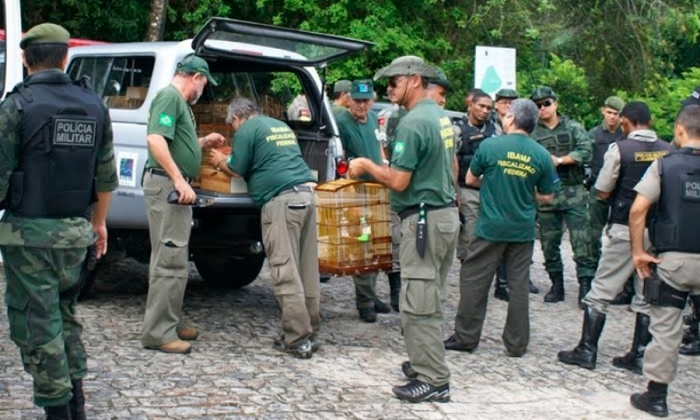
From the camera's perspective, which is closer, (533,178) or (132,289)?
(533,178)

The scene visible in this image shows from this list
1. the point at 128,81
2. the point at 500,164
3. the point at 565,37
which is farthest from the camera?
the point at 565,37

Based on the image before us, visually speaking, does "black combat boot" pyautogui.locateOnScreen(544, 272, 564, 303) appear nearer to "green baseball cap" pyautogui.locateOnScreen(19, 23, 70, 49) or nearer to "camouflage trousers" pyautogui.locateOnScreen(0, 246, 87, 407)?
"camouflage trousers" pyautogui.locateOnScreen(0, 246, 87, 407)

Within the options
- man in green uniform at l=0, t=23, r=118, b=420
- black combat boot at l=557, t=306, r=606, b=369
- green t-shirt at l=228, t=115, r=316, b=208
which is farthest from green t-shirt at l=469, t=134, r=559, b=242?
man in green uniform at l=0, t=23, r=118, b=420

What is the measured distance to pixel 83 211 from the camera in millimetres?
4957

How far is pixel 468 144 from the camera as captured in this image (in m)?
8.99

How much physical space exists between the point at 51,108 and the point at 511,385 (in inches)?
128

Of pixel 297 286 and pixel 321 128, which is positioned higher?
pixel 321 128

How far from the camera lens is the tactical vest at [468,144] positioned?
29.4 ft

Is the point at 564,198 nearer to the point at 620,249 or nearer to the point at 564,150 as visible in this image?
the point at 564,150

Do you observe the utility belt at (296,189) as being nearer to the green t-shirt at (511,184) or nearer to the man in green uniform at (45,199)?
the green t-shirt at (511,184)

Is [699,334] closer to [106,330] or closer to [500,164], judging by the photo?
[500,164]

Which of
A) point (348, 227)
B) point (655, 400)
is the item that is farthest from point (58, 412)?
point (655, 400)

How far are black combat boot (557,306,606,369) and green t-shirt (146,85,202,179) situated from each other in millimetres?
Result: 2812

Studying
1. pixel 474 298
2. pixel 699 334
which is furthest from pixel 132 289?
pixel 699 334
